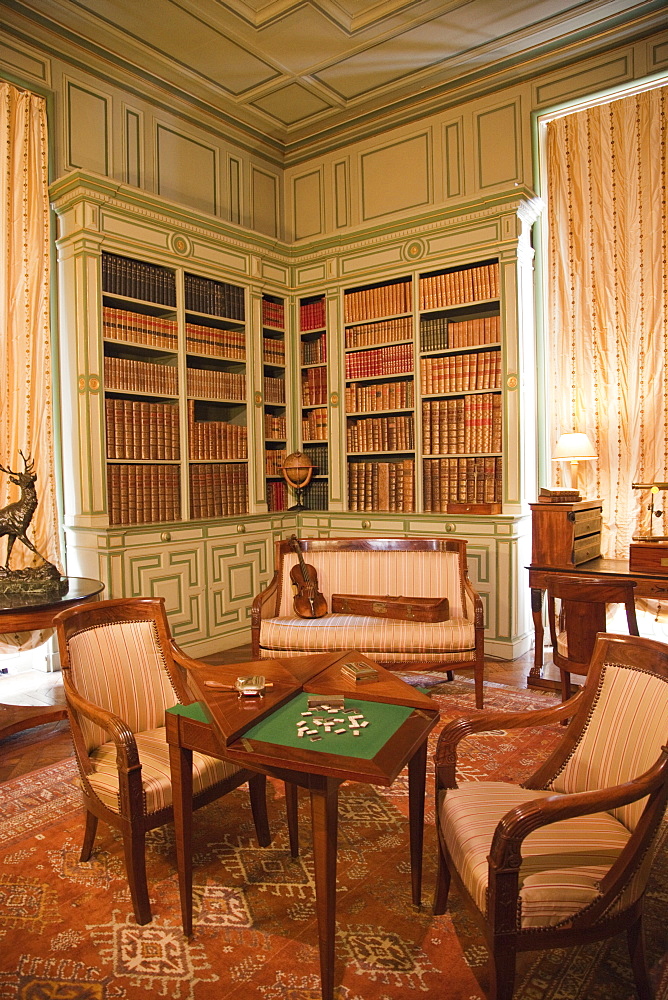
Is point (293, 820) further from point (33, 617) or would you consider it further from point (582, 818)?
point (33, 617)

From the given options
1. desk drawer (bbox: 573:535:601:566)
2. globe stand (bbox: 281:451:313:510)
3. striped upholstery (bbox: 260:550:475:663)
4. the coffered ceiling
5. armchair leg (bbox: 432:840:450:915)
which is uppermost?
the coffered ceiling

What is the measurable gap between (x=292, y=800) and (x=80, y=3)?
4.48m

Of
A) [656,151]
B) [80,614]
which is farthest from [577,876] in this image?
[656,151]

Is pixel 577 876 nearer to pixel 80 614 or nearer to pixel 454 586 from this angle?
pixel 80 614

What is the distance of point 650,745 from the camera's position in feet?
5.34

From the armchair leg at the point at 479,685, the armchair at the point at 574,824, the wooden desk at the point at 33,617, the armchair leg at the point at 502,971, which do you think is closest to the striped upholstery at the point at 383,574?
the armchair leg at the point at 479,685

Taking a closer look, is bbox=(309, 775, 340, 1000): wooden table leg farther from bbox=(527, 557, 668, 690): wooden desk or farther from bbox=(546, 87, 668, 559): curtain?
bbox=(546, 87, 668, 559): curtain

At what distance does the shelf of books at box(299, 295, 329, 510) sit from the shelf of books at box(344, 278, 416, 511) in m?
0.23

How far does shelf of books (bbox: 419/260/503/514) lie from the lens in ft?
15.1

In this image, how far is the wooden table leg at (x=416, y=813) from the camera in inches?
77.7

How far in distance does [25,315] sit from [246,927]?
11.9 ft

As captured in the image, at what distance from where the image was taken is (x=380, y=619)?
12.5 feet

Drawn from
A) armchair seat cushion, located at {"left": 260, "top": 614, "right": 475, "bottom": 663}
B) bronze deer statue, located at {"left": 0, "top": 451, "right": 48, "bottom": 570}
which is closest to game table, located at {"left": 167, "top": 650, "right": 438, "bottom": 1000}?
armchair seat cushion, located at {"left": 260, "top": 614, "right": 475, "bottom": 663}

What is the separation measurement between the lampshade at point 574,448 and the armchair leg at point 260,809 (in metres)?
2.90
